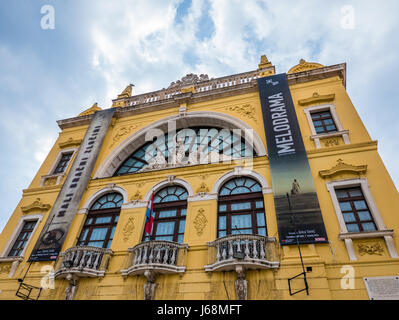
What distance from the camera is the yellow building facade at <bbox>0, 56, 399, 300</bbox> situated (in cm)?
770

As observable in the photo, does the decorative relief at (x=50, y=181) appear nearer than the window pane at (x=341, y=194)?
No

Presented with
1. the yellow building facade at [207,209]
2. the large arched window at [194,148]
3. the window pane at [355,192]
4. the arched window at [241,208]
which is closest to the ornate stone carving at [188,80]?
the yellow building facade at [207,209]

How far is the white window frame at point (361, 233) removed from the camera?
24.5 ft

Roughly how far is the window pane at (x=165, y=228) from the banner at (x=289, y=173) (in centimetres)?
410

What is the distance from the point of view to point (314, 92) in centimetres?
1248

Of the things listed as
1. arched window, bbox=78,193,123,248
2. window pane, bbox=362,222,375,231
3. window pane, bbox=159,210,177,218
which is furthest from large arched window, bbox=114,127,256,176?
window pane, bbox=362,222,375,231

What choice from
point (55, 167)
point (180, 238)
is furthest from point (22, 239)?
point (180, 238)

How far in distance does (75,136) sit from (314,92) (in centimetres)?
1387

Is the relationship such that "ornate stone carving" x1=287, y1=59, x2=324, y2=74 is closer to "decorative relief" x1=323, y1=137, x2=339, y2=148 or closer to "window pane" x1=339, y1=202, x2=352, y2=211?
"decorative relief" x1=323, y1=137, x2=339, y2=148

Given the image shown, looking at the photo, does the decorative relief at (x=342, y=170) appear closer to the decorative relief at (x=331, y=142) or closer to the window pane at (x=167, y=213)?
the decorative relief at (x=331, y=142)
